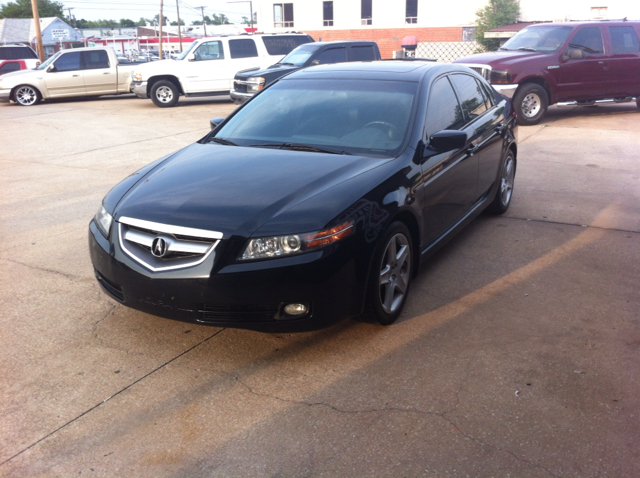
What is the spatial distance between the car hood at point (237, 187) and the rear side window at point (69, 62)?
16377mm

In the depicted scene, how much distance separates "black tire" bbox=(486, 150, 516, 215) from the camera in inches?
241

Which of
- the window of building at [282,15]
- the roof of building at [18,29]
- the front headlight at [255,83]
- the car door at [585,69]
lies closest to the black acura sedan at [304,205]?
the car door at [585,69]

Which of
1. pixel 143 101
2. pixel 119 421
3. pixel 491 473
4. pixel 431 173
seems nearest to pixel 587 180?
pixel 431 173

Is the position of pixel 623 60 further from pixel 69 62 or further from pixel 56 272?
pixel 69 62

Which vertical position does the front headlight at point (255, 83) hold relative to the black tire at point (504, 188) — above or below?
above

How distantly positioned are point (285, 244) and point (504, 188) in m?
3.76

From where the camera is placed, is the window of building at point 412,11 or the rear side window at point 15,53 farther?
the window of building at point 412,11

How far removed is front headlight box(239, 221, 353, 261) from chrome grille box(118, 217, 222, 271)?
0.19 m

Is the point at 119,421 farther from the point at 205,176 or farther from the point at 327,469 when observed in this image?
the point at 205,176

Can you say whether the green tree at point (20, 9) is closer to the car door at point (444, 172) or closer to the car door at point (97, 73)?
the car door at point (97, 73)

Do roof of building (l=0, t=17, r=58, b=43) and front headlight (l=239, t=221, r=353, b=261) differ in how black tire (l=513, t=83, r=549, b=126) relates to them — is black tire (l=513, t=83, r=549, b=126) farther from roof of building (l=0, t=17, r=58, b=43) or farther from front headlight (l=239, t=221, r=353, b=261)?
roof of building (l=0, t=17, r=58, b=43)

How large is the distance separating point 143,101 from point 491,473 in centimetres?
1858

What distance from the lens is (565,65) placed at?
12344mm

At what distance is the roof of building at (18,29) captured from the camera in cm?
5953
